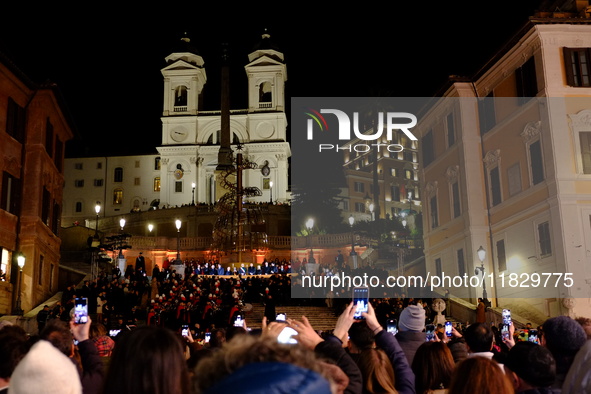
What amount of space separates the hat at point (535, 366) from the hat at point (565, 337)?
841 mm

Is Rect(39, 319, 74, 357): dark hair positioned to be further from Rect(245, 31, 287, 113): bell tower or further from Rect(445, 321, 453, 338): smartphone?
Rect(245, 31, 287, 113): bell tower

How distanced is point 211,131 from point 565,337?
81.0 metres

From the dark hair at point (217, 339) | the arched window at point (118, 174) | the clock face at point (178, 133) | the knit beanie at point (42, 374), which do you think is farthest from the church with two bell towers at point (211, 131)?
the knit beanie at point (42, 374)

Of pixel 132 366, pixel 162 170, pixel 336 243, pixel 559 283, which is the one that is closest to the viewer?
pixel 132 366

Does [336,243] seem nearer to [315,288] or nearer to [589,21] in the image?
[315,288]

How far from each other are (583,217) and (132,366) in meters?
27.9

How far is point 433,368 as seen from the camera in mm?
5516

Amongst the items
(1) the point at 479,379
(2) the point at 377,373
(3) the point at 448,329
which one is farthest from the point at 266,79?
(1) the point at 479,379

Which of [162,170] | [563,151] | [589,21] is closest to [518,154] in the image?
[563,151]

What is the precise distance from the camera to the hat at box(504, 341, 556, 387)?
448 centimetres

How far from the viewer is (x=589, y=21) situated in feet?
99.6

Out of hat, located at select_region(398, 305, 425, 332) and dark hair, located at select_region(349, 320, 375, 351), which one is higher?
hat, located at select_region(398, 305, 425, 332)

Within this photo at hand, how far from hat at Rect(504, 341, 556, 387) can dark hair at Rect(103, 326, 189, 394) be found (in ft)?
7.94

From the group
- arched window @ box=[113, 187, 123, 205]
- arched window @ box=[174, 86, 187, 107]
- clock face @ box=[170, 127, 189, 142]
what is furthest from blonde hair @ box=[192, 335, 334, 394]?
arched window @ box=[113, 187, 123, 205]
